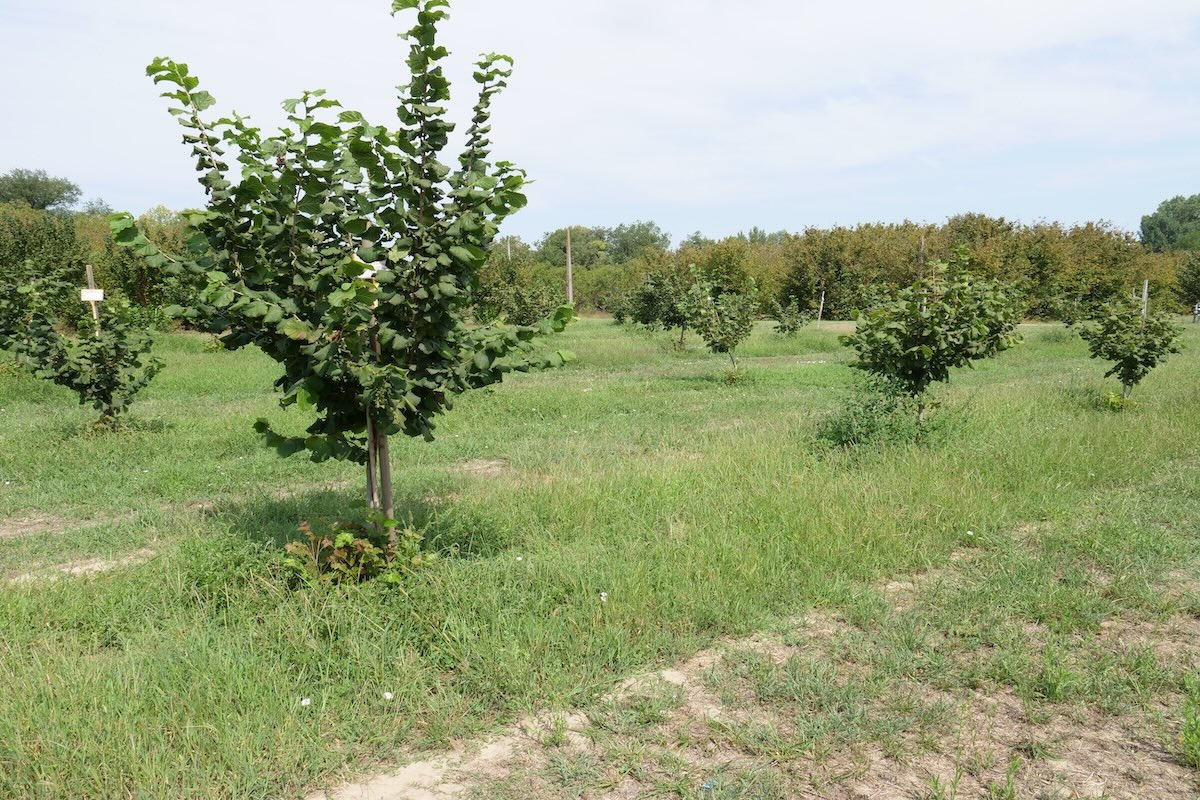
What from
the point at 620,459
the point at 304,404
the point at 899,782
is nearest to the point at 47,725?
the point at 304,404

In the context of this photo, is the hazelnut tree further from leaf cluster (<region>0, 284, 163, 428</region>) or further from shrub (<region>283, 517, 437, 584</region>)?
leaf cluster (<region>0, 284, 163, 428</region>)

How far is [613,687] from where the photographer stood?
376cm

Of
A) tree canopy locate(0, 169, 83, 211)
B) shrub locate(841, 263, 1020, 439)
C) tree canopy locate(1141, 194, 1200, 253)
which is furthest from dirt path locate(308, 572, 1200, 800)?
tree canopy locate(1141, 194, 1200, 253)

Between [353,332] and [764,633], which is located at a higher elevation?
[353,332]

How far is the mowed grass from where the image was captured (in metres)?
3.28

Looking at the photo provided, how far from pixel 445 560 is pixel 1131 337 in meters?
11.8

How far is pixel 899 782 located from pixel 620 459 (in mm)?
5493

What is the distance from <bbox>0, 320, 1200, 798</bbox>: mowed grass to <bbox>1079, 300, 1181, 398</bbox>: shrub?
1.74m

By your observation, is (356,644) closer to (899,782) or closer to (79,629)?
(79,629)

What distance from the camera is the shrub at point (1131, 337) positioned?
39.6 feet

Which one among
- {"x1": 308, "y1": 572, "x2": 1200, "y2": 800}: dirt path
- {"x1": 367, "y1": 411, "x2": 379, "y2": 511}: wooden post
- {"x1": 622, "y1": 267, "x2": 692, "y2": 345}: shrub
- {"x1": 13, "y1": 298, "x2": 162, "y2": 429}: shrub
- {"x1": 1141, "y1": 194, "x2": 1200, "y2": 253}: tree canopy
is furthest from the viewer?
{"x1": 1141, "y1": 194, "x2": 1200, "y2": 253}: tree canopy

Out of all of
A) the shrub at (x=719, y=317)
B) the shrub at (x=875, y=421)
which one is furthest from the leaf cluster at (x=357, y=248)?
the shrub at (x=719, y=317)

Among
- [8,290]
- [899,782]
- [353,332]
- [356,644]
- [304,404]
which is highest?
[8,290]

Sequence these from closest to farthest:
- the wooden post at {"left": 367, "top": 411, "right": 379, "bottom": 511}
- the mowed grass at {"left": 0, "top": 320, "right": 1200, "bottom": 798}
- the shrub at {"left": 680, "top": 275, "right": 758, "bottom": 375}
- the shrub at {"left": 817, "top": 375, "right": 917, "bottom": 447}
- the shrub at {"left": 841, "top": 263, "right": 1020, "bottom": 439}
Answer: the mowed grass at {"left": 0, "top": 320, "right": 1200, "bottom": 798}, the wooden post at {"left": 367, "top": 411, "right": 379, "bottom": 511}, the shrub at {"left": 817, "top": 375, "right": 917, "bottom": 447}, the shrub at {"left": 841, "top": 263, "right": 1020, "bottom": 439}, the shrub at {"left": 680, "top": 275, "right": 758, "bottom": 375}
